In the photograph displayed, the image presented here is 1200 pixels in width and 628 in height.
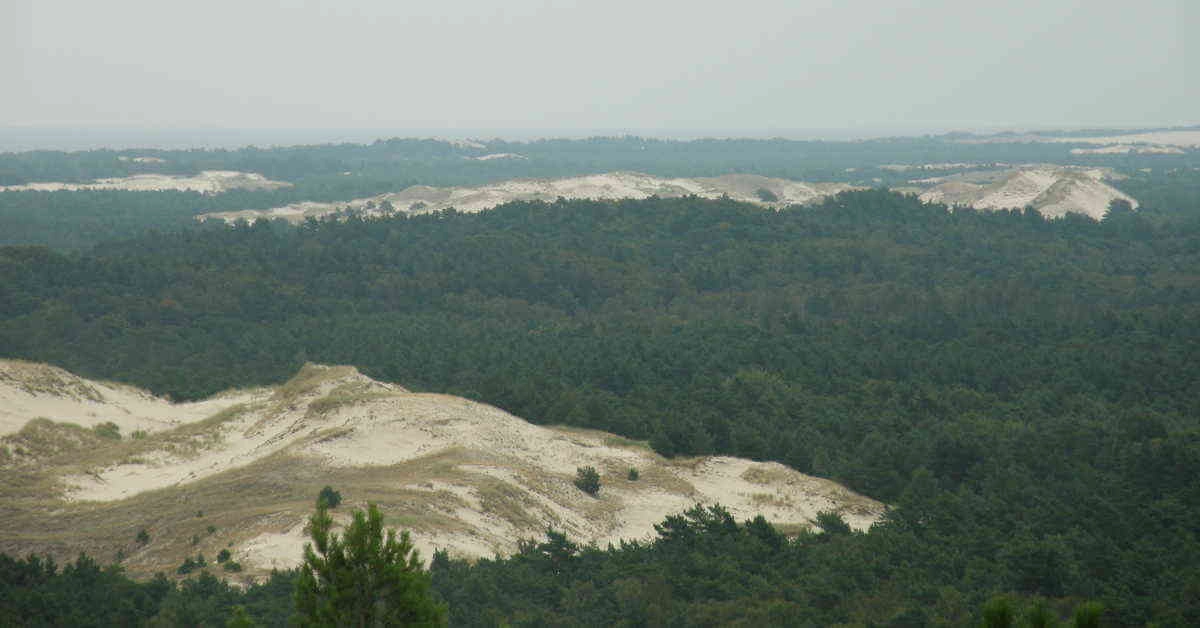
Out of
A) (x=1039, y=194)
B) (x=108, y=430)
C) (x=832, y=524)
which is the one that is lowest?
(x=108, y=430)

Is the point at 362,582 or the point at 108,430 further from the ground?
the point at 362,582

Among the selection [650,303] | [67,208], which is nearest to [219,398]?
[650,303]

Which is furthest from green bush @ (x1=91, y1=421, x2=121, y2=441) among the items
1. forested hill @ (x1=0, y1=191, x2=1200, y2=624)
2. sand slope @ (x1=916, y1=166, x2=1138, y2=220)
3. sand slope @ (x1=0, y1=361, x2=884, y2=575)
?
sand slope @ (x1=916, y1=166, x2=1138, y2=220)

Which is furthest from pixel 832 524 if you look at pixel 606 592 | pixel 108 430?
pixel 108 430

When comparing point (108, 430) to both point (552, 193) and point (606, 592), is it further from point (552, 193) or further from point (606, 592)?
point (552, 193)

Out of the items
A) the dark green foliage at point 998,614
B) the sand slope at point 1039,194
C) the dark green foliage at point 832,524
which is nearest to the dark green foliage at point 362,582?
the dark green foliage at point 998,614

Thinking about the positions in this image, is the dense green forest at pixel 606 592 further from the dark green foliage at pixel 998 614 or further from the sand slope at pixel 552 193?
the sand slope at pixel 552 193

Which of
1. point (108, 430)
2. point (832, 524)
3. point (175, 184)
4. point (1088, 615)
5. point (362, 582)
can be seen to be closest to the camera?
point (1088, 615)
